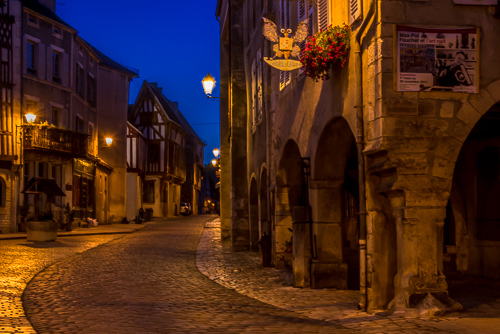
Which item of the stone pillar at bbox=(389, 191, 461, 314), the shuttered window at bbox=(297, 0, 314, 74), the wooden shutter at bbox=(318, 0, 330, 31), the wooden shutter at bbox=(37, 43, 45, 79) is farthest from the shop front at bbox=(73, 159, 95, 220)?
the stone pillar at bbox=(389, 191, 461, 314)

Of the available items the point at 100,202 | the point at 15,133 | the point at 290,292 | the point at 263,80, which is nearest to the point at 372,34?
the point at 290,292

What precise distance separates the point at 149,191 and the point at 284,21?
4342 cm

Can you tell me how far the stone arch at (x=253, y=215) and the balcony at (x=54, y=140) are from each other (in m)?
12.0

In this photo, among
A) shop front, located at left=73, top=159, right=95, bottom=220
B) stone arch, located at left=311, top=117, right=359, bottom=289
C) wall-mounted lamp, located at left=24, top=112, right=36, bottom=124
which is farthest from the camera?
shop front, located at left=73, top=159, right=95, bottom=220

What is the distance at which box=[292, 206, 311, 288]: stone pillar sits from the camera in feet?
38.2

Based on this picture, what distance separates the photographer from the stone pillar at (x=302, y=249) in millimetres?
11641

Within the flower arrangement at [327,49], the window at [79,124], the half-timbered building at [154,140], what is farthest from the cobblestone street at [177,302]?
the half-timbered building at [154,140]

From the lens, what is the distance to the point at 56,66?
32.4 m

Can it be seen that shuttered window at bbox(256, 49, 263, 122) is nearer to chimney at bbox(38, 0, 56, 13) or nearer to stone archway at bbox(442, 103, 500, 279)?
stone archway at bbox(442, 103, 500, 279)

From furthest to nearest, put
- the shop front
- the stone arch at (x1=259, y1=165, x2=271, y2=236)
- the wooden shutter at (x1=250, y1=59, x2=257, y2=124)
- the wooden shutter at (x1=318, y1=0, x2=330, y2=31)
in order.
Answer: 1. the shop front
2. the wooden shutter at (x1=250, y1=59, x2=257, y2=124)
3. the stone arch at (x1=259, y1=165, x2=271, y2=236)
4. the wooden shutter at (x1=318, y1=0, x2=330, y2=31)

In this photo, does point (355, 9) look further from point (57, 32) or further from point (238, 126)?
point (57, 32)

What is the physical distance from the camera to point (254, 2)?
2025 centimetres

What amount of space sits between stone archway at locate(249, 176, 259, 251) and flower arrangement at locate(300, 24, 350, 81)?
10678 mm

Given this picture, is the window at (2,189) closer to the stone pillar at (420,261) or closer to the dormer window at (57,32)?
the dormer window at (57,32)
